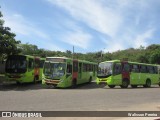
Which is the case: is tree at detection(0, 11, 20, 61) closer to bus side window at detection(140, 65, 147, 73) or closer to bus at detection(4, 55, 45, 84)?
bus at detection(4, 55, 45, 84)

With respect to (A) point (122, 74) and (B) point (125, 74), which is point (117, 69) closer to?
(A) point (122, 74)

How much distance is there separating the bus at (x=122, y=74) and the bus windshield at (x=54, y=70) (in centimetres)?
481

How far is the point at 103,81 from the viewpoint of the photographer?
3222 centimetres

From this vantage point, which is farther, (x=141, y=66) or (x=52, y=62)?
(x=141, y=66)

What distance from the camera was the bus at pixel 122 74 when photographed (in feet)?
105

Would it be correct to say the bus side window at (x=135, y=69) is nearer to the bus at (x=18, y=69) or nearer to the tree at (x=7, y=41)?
the bus at (x=18, y=69)

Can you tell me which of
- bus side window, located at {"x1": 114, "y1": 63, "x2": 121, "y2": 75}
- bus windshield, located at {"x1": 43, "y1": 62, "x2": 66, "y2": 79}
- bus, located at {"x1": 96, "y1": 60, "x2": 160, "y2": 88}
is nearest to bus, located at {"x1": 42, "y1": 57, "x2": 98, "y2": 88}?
bus windshield, located at {"x1": 43, "y1": 62, "x2": 66, "y2": 79}

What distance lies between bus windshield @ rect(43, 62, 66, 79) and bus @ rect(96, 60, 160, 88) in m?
4.81

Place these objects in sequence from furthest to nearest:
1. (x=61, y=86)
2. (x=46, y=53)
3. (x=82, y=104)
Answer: (x=46, y=53) < (x=61, y=86) < (x=82, y=104)

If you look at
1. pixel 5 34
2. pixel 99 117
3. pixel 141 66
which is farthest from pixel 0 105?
pixel 141 66

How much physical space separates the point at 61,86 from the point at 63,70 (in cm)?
135

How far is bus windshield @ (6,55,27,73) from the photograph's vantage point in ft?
103

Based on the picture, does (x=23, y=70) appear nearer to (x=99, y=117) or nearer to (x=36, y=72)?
(x=36, y=72)

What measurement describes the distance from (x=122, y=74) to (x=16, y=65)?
9.97 meters
